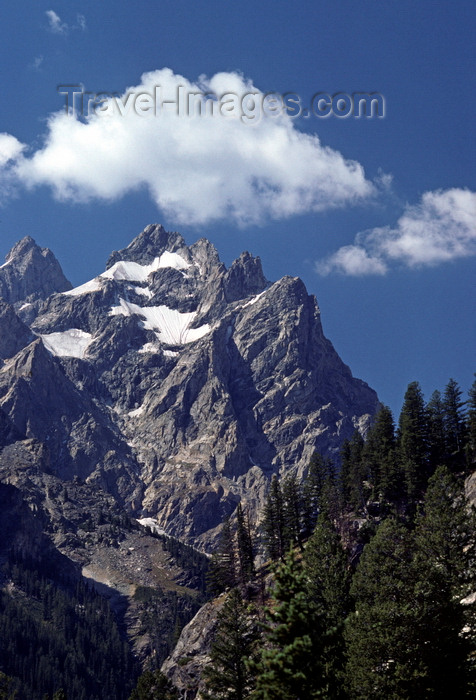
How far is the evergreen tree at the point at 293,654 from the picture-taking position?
31359mm

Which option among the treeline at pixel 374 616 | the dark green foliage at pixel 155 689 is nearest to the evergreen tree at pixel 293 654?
the treeline at pixel 374 616

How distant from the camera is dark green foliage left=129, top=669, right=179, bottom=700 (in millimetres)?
86000

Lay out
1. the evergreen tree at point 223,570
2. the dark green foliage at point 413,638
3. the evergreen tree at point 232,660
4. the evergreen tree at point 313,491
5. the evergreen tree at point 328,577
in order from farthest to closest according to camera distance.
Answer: the evergreen tree at point 223,570 → the evergreen tree at point 313,491 → the evergreen tree at point 328,577 → the evergreen tree at point 232,660 → the dark green foliage at point 413,638

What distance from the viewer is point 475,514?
189 ft

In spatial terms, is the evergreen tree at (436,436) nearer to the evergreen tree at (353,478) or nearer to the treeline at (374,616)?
the treeline at (374,616)

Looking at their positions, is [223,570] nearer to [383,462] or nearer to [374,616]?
[383,462]

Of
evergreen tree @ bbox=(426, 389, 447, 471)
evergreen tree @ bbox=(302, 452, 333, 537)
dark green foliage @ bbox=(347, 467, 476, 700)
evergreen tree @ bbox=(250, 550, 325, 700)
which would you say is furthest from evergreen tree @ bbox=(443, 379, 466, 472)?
evergreen tree @ bbox=(250, 550, 325, 700)

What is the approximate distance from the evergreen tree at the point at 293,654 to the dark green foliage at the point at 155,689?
6072cm

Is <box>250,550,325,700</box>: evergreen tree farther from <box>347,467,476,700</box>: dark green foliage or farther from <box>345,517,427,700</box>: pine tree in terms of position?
<box>347,467,476,700</box>: dark green foliage

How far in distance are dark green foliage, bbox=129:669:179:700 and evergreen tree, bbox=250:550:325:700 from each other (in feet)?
199

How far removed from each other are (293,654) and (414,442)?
79928mm

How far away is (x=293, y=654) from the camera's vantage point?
31375 mm

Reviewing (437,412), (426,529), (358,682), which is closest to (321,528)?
(426,529)

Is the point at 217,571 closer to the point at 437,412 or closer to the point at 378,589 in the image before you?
the point at 437,412
